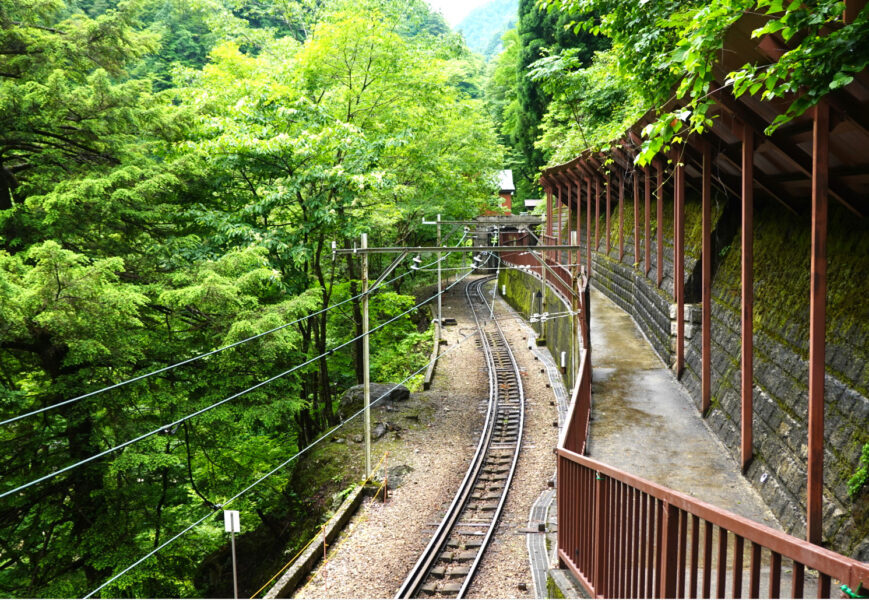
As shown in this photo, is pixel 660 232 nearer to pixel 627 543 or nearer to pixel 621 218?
pixel 621 218

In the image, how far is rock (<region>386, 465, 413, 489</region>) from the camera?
15.6m

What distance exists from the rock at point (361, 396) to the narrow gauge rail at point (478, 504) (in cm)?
299

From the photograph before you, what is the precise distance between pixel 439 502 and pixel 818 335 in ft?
33.6

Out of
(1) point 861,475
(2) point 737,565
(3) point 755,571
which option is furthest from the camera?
(1) point 861,475

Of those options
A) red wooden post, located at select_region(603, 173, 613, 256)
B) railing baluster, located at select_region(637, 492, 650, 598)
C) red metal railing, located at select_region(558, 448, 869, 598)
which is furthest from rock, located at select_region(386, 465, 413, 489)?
railing baluster, located at select_region(637, 492, 650, 598)

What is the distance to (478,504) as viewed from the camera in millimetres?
14062

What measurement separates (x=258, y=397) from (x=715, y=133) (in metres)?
10.4

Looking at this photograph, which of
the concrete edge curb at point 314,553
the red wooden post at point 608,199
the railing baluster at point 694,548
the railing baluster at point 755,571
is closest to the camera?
the railing baluster at point 755,571

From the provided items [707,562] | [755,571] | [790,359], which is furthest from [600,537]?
[790,359]

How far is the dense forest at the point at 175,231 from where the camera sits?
975cm

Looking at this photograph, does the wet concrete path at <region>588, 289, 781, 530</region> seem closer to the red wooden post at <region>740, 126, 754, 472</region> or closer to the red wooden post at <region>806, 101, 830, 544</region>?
the red wooden post at <region>740, 126, 754, 472</region>

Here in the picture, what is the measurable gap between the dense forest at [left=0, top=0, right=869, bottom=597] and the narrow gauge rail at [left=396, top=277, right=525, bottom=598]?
337 cm

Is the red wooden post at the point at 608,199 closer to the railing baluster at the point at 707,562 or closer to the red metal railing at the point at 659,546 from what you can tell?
the red metal railing at the point at 659,546

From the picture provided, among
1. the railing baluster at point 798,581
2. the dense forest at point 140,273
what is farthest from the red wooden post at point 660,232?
the railing baluster at point 798,581
